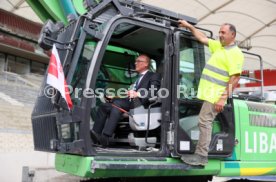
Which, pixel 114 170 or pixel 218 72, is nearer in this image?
pixel 114 170

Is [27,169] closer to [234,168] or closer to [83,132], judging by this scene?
[83,132]

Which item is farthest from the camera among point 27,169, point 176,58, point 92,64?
point 27,169

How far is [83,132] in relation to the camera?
3537 millimetres

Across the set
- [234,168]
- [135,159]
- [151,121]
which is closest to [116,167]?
[135,159]

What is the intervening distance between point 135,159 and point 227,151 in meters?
1.19

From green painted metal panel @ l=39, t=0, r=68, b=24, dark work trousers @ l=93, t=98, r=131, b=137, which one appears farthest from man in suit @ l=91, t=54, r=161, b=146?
green painted metal panel @ l=39, t=0, r=68, b=24

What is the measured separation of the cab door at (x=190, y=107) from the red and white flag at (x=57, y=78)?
1.09 m

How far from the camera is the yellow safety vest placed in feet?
13.7

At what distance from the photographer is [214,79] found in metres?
4.20

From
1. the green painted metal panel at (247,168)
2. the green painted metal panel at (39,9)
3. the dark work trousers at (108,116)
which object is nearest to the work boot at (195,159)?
the green painted metal panel at (247,168)

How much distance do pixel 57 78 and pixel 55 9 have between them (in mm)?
2275

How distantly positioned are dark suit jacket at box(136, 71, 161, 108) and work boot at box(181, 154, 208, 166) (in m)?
0.70

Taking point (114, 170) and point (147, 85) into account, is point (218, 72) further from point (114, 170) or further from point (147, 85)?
point (114, 170)

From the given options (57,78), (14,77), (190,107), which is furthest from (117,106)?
(14,77)
